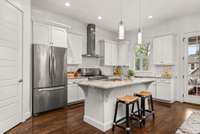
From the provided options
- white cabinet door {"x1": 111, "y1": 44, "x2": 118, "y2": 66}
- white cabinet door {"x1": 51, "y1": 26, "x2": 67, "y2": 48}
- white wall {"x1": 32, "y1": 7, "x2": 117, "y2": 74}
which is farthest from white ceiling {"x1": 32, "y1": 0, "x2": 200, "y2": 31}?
white cabinet door {"x1": 111, "y1": 44, "x2": 118, "y2": 66}

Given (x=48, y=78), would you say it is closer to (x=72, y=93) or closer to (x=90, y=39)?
(x=72, y=93)

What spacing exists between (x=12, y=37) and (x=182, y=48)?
5.46 meters

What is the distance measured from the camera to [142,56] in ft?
20.2

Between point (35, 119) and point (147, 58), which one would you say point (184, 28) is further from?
point (35, 119)

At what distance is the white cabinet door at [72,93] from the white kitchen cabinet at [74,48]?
950mm

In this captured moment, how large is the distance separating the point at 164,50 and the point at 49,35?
13.9ft

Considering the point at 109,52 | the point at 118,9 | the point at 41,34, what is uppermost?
the point at 118,9

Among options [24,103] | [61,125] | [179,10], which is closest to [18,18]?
[24,103]

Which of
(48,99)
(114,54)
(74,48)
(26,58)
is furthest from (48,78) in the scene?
(114,54)

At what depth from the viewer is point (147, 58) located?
5973 millimetres

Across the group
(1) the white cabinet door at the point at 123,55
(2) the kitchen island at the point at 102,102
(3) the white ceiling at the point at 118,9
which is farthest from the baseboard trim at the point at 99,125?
(1) the white cabinet door at the point at 123,55

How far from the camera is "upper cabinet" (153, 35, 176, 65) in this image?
4879mm

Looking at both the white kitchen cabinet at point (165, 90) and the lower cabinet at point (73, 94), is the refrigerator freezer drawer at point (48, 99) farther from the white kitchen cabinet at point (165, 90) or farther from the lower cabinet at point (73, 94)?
the white kitchen cabinet at point (165, 90)

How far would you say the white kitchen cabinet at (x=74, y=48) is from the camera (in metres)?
4.71
